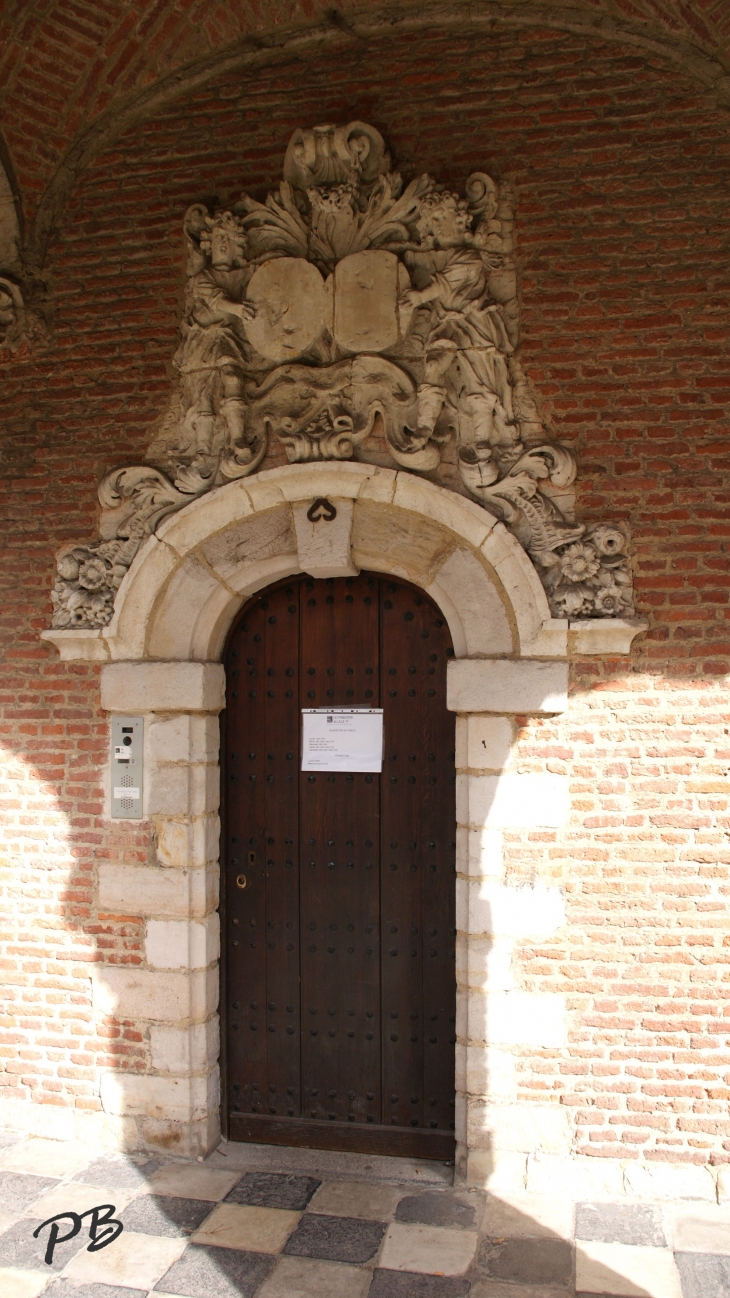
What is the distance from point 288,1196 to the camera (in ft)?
12.8

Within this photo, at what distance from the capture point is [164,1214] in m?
3.74

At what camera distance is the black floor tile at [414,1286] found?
321cm

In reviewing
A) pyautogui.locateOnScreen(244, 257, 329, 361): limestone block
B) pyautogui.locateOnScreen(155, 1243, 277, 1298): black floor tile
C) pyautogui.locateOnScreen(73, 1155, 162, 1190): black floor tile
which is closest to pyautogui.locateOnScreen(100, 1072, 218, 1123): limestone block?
pyautogui.locateOnScreen(73, 1155, 162, 1190): black floor tile

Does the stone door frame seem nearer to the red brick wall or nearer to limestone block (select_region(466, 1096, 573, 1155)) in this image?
limestone block (select_region(466, 1096, 573, 1155))

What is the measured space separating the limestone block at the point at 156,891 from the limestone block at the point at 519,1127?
4.94 feet

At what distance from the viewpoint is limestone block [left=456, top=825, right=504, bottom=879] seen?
12.9 feet

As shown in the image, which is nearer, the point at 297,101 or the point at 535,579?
the point at 535,579

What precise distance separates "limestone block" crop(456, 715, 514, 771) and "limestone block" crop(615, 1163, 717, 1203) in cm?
175

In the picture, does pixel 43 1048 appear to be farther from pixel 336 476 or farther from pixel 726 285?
pixel 726 285

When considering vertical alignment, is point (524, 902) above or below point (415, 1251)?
above

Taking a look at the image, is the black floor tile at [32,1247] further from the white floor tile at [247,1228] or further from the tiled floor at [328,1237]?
the white floor tile at [247,1228]

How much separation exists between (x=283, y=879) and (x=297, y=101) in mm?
3762

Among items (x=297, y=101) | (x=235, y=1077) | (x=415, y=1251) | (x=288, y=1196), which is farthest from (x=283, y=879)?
(x=297, y=101)

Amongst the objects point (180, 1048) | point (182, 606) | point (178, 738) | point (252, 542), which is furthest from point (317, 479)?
point (180, 1048)
